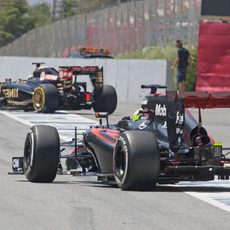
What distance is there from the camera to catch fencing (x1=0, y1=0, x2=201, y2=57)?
40.9 m

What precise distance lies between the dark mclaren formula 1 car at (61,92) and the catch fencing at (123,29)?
42.4 feet

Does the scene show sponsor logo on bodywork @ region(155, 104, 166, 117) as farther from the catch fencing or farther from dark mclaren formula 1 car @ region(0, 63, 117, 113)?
the catch fencing

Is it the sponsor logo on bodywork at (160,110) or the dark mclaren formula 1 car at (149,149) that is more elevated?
the sponsor logo on bodywork at (160,110)

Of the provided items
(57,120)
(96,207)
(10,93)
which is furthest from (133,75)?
(96,207)

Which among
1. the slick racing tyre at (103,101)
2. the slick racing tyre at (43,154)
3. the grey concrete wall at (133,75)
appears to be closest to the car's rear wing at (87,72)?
the slick racing tyre at (103,101)

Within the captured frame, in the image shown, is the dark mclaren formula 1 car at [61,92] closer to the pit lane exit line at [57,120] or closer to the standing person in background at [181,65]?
the pit lane exit line at [57,120]

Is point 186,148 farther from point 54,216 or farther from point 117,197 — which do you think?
point 54,216

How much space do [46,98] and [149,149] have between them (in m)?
14.9

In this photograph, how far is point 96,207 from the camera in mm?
10859

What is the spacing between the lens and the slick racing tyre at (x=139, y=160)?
38.5 feet

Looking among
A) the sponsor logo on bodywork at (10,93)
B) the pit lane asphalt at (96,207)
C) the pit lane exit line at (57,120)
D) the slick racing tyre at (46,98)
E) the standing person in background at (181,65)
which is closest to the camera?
the pit lane asphalt at (96,207)

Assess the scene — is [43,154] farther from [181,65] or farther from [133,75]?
[133,75]

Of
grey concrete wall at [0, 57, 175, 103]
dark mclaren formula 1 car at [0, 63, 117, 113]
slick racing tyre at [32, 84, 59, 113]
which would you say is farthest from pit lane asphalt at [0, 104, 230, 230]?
grey concrete wall at [0, 57, 175, 103]

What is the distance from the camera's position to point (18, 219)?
9.93 m
